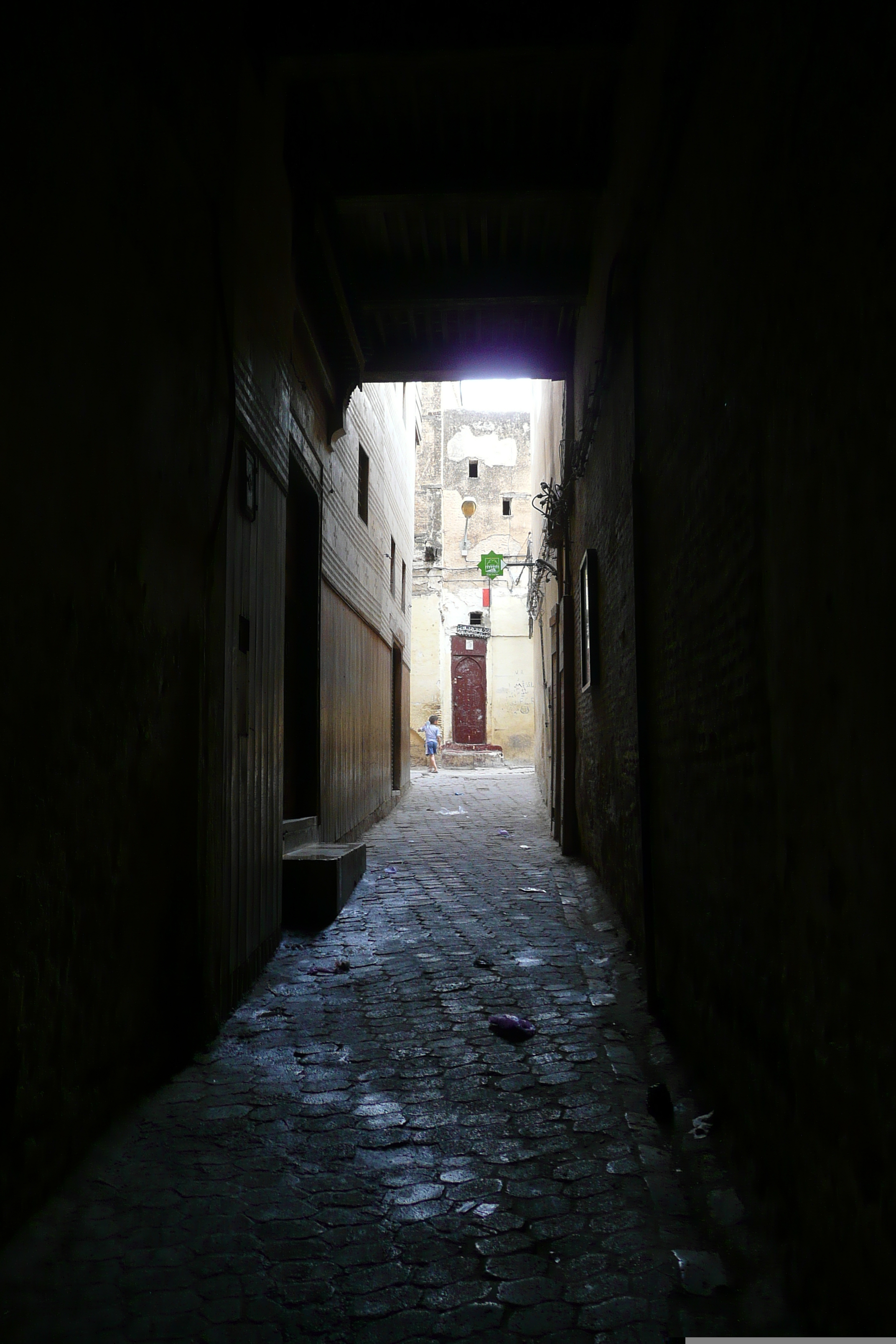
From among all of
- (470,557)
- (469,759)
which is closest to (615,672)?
(469,759)

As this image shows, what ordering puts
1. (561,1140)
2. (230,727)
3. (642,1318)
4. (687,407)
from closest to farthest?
(642,1318)
(561,1140)
(687,407)
(230,727)

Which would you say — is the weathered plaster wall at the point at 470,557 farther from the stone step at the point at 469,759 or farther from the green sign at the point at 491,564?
the green sign at the point at 491,564

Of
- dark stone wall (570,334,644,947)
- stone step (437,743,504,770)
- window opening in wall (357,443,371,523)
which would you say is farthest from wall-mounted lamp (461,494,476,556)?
dark stone wall (570,334,644,947)

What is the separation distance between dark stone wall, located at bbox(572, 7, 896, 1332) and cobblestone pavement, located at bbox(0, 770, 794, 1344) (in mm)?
296

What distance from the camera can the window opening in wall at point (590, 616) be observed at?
262 inches

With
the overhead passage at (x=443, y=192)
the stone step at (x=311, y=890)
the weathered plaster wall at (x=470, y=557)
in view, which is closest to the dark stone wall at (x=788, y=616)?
the overhead passage at (x=443, y=192)

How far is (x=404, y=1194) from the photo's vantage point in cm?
238

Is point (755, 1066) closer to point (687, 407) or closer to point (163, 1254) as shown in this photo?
point (163, 1254)

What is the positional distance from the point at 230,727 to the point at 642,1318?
2.90 meters

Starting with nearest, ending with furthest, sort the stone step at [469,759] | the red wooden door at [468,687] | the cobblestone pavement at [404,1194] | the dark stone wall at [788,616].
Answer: the dark stone wall at [788,616] → the cobblestone pavement at [404,1194] → the stone step at [469,759] → the red wooden door at [468,687]

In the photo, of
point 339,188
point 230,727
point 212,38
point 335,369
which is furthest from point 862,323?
point 335,369

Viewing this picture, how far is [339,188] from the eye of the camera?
620 cm

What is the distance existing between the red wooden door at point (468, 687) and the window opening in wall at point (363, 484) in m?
17.6

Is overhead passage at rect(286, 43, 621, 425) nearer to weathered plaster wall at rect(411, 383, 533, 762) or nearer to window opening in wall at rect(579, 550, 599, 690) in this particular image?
window opening in wall at rect(579, 550, 599, 690)
